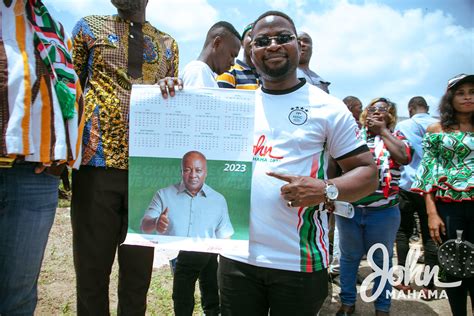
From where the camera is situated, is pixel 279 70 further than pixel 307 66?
No

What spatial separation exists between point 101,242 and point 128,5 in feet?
4.51

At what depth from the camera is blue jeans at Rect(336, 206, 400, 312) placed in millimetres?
3414

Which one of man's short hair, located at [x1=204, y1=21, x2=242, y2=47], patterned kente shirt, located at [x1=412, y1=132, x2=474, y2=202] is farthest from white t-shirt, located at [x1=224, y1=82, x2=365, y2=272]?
patterned kente shirt, located at [x1=412, y1=132, x2=474, y2=202]

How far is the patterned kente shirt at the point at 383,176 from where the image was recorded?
3.41 meters

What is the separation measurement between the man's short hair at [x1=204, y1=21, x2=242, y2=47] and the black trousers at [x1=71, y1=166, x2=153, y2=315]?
1472 mm

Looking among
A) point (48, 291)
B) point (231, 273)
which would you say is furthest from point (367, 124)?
point (48, 291)

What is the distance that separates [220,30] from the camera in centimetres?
306

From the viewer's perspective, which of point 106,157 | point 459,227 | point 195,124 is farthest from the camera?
point 459,227

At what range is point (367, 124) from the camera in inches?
146

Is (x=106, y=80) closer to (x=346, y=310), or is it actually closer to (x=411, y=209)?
(x=346, y=310)

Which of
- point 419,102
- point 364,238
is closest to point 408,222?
point 364,238

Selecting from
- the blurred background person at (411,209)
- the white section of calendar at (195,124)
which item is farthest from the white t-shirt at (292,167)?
the blurred background person at (411,209)

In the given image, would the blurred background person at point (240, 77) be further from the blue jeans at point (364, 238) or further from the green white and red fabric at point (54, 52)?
the blue jeans at point (364, 238)

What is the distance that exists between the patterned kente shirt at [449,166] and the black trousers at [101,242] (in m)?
2.38
